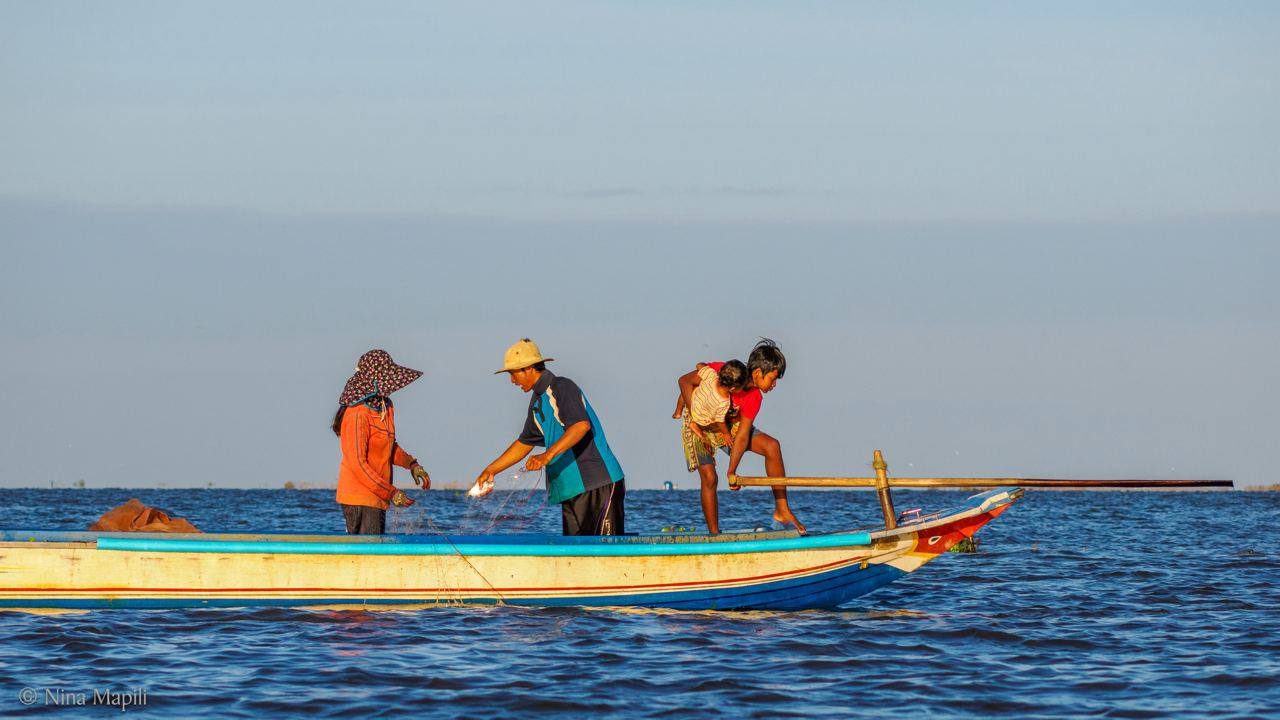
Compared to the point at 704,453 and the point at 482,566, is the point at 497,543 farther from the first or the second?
the point at 704,453

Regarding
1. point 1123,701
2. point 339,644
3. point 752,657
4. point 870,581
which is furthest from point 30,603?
point 1123,701

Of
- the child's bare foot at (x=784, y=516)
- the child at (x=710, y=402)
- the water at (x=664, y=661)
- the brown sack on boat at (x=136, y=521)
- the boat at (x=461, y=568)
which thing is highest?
the child at (x=710, y=402)

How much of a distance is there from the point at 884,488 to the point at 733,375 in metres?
1.58

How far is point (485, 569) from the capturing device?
40.9 feet

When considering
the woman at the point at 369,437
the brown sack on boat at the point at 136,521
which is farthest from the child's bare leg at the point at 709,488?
the brown sack on boat at the point at 136,521

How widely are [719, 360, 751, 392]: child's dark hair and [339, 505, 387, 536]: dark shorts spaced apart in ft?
9.92

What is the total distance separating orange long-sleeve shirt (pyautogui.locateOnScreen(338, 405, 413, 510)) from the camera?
1218 centimetres

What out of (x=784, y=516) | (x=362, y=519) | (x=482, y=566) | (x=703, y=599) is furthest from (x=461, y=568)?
(x=784, y=516)

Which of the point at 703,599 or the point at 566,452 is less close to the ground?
the point at 566,452

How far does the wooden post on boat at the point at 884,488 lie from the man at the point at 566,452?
2.16 metres

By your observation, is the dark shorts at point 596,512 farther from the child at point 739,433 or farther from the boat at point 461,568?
the child at point 739,433

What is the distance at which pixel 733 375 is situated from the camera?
41.9 ft

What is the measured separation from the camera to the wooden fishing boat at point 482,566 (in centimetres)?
1205

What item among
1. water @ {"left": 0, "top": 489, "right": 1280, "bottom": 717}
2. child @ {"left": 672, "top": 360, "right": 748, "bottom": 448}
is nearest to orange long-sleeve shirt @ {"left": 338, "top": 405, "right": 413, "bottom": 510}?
water @ {"left": 0, "top": 489, "right": 1280, "bottom": 717}
